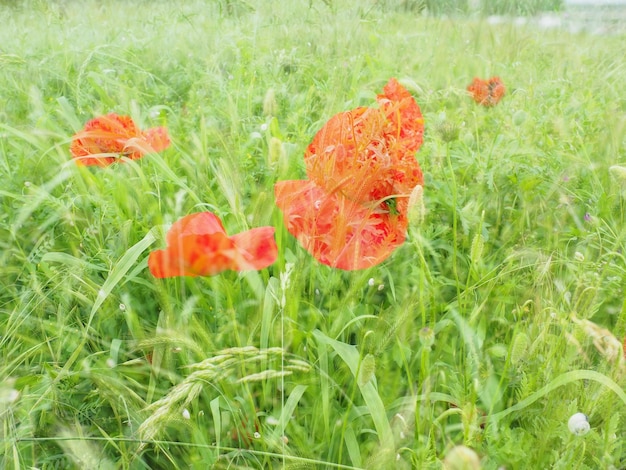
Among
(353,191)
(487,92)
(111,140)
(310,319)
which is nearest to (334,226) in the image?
(353,191)

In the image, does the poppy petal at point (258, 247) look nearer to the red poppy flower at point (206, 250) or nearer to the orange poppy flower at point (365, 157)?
the red poppy flower at point (206, 250)

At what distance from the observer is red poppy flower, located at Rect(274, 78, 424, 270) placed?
97 cm

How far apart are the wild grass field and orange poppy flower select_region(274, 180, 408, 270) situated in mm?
55

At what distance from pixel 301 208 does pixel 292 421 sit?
0.38 metres

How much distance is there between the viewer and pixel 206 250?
2.71 ft

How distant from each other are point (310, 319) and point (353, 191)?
0.26 m

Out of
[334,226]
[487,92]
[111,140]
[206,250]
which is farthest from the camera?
[487,92]

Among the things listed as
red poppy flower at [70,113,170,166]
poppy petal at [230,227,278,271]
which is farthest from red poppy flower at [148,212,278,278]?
red poppy flower at [70,113,170,166]

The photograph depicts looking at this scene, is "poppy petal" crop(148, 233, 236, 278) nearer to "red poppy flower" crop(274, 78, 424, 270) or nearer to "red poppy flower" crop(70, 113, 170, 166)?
"red poppy flower" crop(274, 78, 424, 270)

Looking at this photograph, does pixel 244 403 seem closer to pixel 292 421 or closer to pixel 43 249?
pixel 292 421

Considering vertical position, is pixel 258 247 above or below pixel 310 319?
above

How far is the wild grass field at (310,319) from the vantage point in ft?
2.60

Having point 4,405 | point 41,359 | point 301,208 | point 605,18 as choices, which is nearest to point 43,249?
point 41,359

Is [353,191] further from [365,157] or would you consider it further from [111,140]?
[111,140]
